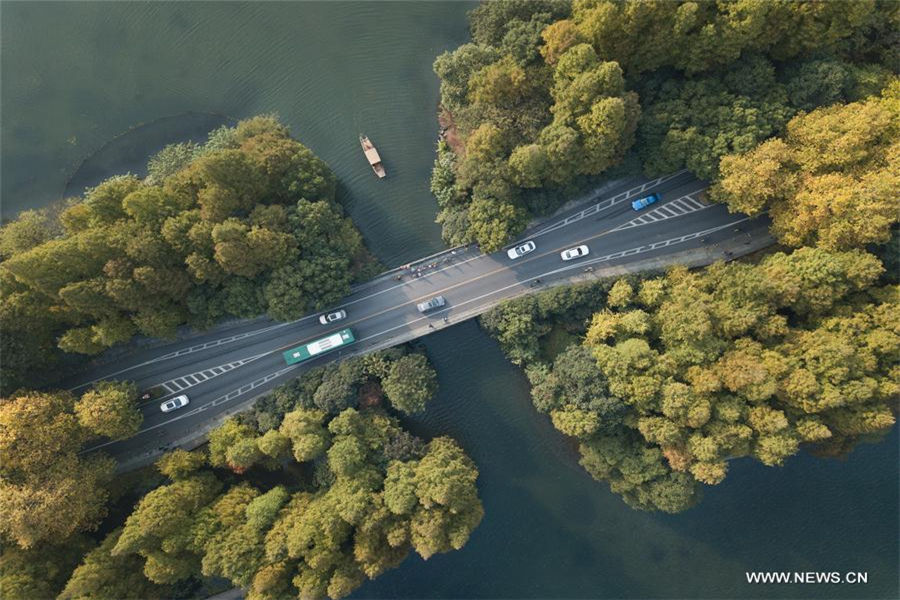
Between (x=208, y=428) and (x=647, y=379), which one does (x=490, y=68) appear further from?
(x=208, y=428)

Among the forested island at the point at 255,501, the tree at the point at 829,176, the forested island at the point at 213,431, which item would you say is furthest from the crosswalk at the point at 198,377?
the tree at the point at 829,176

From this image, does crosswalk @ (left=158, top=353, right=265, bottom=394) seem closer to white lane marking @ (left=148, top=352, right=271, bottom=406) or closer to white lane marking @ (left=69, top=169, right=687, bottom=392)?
white lane marking @ (left=148, top=352, right=271, bottom=406)

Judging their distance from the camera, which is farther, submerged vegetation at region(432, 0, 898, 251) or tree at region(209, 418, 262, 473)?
tree at region(209, 418, 262, 473)

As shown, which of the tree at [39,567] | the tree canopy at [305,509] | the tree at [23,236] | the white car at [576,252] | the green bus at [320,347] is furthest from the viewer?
the white car at [576,252]

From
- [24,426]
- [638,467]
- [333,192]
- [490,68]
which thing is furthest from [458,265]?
[24,426]

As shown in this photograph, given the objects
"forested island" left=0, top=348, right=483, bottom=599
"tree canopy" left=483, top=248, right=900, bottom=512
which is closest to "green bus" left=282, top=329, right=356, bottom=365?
"forested island" left=0, top=348, right=483, bottom=599

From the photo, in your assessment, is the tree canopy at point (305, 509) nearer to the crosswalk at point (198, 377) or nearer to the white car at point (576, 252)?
the crosswalk at point (198, 377)
